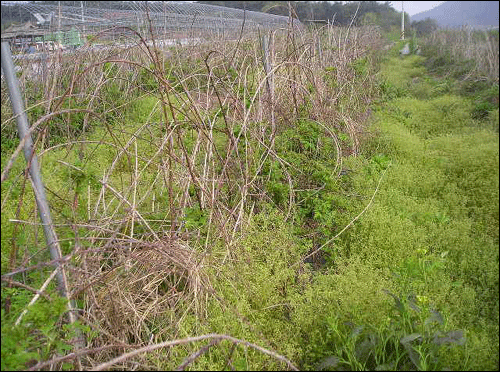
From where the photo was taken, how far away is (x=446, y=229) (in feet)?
8.34

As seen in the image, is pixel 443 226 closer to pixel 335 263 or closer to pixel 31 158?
pixel 335 263

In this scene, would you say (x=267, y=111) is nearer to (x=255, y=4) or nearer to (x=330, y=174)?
(x=330, y=174)

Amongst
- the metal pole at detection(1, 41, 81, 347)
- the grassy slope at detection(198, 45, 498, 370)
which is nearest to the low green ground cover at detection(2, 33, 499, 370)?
the grassy slope at detection(198, 45, 498, 370)

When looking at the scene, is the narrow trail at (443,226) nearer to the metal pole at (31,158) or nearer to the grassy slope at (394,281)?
the grassy slope at (394,281)

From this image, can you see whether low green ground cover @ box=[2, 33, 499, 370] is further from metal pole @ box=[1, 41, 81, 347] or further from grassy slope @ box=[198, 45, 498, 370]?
metal pole @ box=[1, 41, 81, 347]

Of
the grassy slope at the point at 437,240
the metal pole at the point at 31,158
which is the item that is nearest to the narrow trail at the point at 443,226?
the grassy slope at the point at 437,240

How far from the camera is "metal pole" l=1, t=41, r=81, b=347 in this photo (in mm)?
1483

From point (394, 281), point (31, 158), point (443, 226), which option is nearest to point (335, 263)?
point (394, 281)

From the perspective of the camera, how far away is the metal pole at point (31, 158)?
1483 millimetres

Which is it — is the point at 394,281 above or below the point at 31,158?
below

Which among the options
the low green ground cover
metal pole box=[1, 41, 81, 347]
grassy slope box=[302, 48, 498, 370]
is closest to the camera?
metal pole box=[1, 41, 81, 347]

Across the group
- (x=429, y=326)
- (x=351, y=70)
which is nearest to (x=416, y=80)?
(x=351, y=70)

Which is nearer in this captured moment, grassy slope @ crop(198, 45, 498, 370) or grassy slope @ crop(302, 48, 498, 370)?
grassy slope @ crop(198, 45, 498, 370)

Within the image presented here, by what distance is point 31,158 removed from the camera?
4.96 feet
